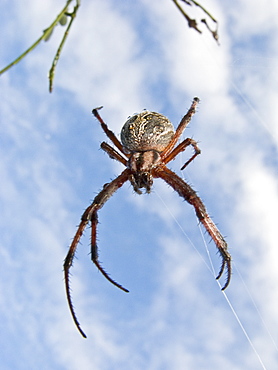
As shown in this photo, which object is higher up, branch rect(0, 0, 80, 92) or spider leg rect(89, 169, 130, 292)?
spider leg rect(89, 169, 130, 292)

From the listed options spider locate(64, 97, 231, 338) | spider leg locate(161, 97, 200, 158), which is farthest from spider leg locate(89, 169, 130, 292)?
spider leg locate(161, 97, 200, 158)

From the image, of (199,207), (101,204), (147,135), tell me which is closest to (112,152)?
(147,135)

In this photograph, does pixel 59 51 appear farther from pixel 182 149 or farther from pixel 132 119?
pixel 132 119

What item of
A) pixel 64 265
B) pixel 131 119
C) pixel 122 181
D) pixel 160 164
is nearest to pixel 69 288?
pixel 64 265

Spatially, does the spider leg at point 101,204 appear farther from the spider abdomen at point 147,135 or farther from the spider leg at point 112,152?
the spider abdomen at point 147,135

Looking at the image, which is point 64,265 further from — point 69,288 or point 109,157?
point 109,157

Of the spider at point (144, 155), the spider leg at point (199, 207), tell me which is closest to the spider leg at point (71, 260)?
the spider at point (144, 155)

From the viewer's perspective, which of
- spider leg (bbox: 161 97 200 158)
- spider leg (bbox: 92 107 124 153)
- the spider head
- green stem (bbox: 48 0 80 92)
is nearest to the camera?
green stem (bbox: 48 0 80 92)

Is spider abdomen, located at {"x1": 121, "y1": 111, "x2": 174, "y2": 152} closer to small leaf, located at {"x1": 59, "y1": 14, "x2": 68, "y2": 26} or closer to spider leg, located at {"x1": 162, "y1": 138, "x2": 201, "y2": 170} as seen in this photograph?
spider leg, located at {"x1": 162, "y1": 138, "x2": 201, "y2": 170}
